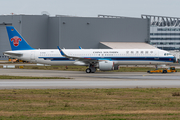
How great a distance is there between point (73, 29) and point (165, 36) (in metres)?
106

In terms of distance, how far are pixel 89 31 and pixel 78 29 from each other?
3566 millimetres

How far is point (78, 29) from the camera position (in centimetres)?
8369

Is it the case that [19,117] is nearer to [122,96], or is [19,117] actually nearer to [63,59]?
[122,96]

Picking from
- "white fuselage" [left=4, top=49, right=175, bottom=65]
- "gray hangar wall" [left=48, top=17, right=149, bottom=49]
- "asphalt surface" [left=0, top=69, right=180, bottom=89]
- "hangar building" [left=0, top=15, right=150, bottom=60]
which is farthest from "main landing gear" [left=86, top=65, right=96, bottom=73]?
"gray hangar wall" [left=48, top=17, right=149, bottom=49]

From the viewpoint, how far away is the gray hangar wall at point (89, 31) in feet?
273

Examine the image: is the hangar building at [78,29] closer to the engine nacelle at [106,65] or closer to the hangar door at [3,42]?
the hangar door at [3,42]

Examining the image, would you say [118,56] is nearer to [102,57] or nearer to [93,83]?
[102,57]

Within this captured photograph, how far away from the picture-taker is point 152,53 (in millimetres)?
39812

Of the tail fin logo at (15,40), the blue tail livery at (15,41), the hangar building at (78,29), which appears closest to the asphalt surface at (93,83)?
the blue tail livery at (15,41)

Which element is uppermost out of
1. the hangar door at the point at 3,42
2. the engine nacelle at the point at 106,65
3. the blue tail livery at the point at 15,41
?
the hangar door at the point at 3,42

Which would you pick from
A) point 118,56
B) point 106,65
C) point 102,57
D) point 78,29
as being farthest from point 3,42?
point 106,65

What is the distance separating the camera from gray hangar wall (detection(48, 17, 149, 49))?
3280 inches

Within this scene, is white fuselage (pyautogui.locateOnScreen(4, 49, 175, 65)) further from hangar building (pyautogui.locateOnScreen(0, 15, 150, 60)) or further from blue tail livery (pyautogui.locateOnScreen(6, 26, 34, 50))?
hangar building (pyautogui.locateOnScreen(0, 15, 150, 60))

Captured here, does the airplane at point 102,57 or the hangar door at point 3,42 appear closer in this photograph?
the airplane at point 102,57
